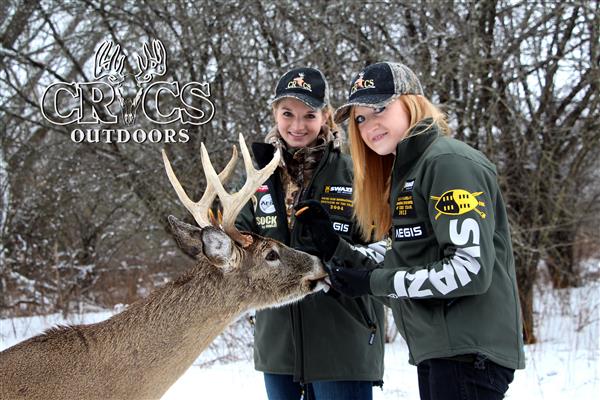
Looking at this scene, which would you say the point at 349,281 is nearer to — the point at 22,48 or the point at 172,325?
the point at 172,325

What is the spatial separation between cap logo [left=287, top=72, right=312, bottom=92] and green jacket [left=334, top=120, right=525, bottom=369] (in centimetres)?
84

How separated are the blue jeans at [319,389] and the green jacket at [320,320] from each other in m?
0.05

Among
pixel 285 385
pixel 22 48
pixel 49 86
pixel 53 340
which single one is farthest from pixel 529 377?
pixel 22 48

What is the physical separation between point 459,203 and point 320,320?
1.08m

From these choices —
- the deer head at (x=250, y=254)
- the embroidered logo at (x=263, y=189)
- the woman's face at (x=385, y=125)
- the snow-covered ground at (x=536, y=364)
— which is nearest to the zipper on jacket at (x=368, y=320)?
the deer head at (x=250, y=254)

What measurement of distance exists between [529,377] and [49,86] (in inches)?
219

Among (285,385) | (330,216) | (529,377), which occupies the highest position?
(330,216)

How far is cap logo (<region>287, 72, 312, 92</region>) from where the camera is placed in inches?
116

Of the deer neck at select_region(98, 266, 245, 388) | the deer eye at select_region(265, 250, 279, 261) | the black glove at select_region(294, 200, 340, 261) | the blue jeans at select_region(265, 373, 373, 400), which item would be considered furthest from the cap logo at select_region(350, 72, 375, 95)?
the blue jeans at select_region(265, 373, 373, 400)

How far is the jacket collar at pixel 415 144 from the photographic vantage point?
220 centimetres

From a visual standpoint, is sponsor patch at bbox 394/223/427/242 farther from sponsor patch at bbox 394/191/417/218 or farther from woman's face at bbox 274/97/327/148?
woman's face at bbox 274/97/327/148

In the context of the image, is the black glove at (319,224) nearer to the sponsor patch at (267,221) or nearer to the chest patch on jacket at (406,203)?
the sponsor patch at (267,221)

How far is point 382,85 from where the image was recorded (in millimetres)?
2309

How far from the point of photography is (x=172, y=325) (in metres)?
2.71
